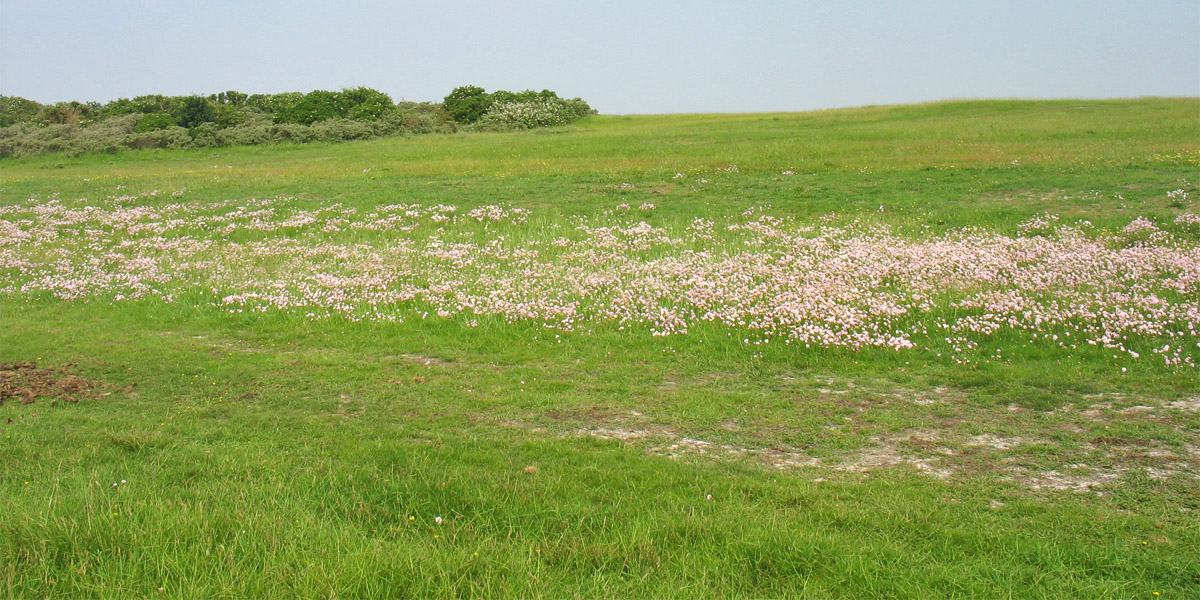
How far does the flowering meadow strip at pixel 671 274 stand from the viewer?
38.0 feet

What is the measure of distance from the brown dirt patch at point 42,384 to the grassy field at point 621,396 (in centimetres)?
7

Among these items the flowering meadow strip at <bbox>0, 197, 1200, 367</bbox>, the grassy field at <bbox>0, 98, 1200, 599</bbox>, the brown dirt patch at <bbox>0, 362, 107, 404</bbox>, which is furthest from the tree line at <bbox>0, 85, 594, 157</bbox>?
the brown dirt patch at <bbox>0, 362, 107, 404</bbox>

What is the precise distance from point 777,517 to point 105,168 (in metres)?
49.3

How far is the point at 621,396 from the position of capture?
30.5ft

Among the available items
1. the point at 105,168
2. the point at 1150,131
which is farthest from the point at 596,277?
the point at 105,168

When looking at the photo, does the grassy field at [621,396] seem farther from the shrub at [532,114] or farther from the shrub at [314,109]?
the shrub at [314,109]

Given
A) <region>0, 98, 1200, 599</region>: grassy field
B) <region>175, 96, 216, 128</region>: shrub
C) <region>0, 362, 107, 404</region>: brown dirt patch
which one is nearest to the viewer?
<region>0, 98, 1200, 599</region>: grassy field

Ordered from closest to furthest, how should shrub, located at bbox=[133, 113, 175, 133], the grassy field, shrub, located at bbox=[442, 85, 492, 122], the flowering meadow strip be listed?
the grassy field, the flowering meadow strip, shrub, located at bbox=[133, 113, 175, 133], shrub, located at bbox=[442, 85, 492, 122]

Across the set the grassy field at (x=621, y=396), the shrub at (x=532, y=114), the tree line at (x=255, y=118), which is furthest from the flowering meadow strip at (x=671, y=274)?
the shrub at (x=532, y=114)

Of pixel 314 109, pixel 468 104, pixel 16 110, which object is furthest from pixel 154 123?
pixel 468 104

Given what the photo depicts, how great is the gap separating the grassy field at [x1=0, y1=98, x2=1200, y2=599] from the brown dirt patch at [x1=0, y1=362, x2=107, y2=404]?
0.07 m

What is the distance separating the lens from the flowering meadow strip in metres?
11.6

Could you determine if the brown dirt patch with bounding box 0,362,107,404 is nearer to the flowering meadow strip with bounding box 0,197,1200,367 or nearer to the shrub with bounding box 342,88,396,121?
the flowering meadow strip with bounding box 0,197,1200,367

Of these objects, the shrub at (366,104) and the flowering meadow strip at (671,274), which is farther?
the shrub at (366,104)
